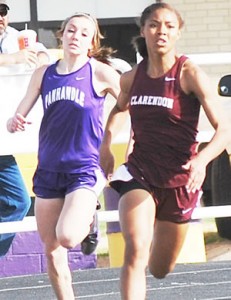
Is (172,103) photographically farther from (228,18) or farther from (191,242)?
(228,18)

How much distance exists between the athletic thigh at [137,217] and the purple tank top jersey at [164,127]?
4.5 inches

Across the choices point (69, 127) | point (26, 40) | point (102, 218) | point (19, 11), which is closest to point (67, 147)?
point (69, 127)

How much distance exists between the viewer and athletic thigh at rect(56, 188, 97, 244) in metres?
6.36

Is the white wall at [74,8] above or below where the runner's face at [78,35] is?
above

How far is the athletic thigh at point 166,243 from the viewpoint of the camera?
21.3 feet

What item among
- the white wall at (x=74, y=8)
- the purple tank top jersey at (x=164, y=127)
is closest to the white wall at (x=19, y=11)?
the white wall at (x=74, y=8)

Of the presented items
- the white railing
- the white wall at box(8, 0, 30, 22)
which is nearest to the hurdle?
the white railing

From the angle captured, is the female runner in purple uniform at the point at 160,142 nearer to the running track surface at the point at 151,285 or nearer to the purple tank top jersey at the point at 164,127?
the purple tank top jersey at the point at 164,127

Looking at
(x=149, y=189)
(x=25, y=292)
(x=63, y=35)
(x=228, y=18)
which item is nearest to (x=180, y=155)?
(x=149, y=189)

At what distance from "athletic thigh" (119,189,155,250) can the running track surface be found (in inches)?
75.2

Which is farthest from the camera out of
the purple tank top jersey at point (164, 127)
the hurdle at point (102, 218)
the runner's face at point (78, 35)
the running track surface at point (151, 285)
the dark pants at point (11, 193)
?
the dark pants at point (11, 193)

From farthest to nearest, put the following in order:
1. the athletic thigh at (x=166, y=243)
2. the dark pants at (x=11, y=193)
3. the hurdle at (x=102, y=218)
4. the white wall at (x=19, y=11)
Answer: the white wall at (x=19, y=11) < the dark pants at (x=11, y=193) < the hurdle at (x=102, y=218) < the athletic thigh at (x=166, y=243)

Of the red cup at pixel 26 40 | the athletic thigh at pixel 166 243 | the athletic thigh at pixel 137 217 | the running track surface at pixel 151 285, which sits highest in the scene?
the red cup at pixel 26 40

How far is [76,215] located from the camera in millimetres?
6406
